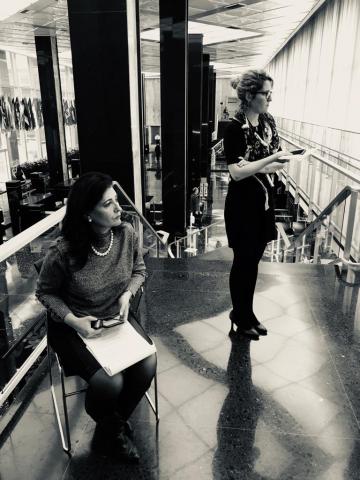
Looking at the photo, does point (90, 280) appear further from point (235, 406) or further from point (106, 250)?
point (235, 406)

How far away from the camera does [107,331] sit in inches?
73.7

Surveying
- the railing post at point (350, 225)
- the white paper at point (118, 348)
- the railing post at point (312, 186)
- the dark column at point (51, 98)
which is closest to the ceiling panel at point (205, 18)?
the dark column at point (51, 98)

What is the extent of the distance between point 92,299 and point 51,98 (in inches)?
509

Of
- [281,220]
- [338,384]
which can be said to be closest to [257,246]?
[338,384]

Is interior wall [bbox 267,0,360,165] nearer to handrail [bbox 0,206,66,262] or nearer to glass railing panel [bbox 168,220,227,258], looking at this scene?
glass railing panel [bbox 168,220,227,258]

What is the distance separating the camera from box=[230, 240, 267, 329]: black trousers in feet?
8.54

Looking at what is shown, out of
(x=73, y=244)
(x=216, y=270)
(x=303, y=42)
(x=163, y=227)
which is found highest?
(x=303, y=42)

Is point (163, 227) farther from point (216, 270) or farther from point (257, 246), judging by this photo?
point (257, 246)

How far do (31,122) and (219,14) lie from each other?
376 inches

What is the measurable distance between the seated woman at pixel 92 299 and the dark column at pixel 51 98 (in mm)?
12480

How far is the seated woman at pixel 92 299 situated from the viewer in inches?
70.5

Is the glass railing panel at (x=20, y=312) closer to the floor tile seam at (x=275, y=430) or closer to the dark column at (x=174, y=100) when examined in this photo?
the floor tile seam at (x=275, y=430)

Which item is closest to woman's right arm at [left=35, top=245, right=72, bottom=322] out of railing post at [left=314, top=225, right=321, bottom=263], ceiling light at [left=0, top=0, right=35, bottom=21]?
railing post at [left=314, top=225, right=321, bottom=263]

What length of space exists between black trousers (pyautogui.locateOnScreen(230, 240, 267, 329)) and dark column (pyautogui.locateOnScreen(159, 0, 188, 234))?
18.8 feet
